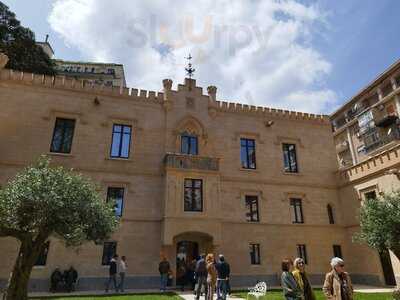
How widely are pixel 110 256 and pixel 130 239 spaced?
4.71 ft

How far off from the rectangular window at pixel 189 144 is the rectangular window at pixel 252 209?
5.20 meters

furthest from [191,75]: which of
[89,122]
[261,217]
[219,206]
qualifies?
[261,217]

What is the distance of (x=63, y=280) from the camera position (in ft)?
49.0

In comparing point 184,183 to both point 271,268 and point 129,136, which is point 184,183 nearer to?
point 129,136

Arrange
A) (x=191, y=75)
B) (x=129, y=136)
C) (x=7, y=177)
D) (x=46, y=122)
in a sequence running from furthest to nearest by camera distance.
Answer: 1. (x=191, y=75)
2. (x=129, y=136)
3. (x=46, y=122)
4. (x=7, y=177)

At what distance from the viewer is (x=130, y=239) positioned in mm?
17031

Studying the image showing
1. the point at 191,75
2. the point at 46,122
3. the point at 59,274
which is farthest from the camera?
the point at 191,75

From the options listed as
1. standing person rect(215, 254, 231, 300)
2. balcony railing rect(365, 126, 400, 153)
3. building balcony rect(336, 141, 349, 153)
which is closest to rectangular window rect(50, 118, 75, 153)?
standing person rect(215, 254, 231, 300)

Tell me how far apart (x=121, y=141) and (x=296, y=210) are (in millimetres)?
13870

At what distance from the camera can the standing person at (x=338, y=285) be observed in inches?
207

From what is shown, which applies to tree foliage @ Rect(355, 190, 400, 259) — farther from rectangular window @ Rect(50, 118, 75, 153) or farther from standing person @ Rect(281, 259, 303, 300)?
rectangular window @ Rect(50, 118, 75, 153)

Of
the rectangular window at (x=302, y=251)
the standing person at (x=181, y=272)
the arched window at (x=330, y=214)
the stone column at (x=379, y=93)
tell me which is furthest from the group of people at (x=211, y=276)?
the stone column at (x=379, y=93)

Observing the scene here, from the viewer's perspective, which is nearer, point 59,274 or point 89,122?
point 59,274

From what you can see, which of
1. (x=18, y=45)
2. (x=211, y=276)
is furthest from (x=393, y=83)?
(x=18, y=45)
